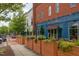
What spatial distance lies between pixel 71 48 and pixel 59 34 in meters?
17.8

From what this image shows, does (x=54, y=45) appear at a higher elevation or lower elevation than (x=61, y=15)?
lower

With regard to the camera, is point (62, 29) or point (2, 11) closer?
point (2, 11)

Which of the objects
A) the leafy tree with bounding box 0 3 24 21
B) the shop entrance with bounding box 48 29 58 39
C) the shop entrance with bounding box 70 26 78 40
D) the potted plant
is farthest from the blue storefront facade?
the potted plant

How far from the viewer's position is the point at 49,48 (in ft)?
53.6

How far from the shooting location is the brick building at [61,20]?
2562cm

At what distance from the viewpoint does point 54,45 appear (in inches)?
585

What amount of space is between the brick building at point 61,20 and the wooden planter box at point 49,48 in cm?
768

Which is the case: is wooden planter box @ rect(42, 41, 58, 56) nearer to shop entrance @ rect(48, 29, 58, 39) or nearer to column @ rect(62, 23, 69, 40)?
column @ rect(62, 23, 69, 40)

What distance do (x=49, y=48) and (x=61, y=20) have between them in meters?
13.0

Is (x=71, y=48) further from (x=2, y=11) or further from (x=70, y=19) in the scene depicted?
(x=70, y=19)

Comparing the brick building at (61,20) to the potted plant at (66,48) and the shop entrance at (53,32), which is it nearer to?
the shop entrance at (53,32)

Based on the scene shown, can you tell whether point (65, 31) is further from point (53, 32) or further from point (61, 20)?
point (53, 32)

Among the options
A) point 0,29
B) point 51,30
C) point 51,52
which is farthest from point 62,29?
point 0,29

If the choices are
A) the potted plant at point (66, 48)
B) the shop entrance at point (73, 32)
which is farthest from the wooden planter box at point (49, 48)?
the shop entrance at point (73, 32)
